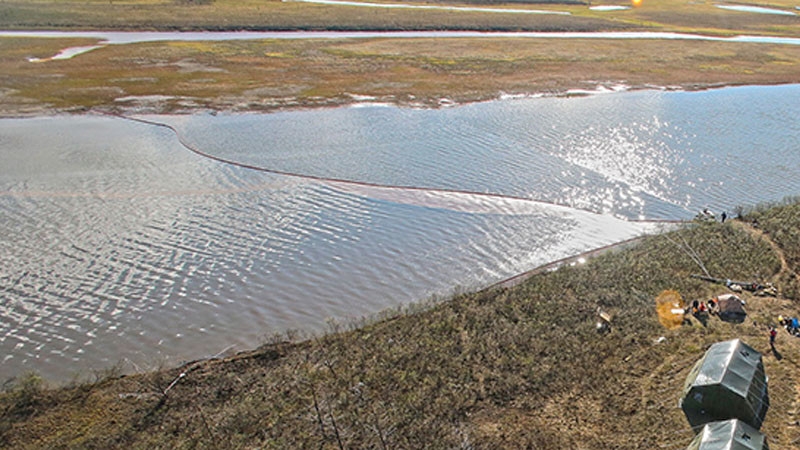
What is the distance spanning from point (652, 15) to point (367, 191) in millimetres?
117079

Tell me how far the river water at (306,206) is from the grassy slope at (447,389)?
2117mm

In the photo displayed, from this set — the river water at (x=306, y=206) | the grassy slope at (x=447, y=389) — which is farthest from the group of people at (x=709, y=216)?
the grassy slope at (x=447, y=389)

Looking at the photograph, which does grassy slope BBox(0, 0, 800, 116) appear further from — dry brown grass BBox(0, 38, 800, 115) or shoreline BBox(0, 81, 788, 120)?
shoreline BBox(0, 81, 788, 120)

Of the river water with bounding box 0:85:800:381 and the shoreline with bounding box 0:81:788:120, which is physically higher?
the shoreline with bounding box 0:81:788:120

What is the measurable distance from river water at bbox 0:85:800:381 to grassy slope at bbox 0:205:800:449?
83.3 inches

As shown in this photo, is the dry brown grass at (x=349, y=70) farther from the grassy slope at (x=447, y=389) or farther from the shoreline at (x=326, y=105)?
the grassy slope at (x=447, y=389)

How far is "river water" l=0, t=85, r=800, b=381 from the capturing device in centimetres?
2381

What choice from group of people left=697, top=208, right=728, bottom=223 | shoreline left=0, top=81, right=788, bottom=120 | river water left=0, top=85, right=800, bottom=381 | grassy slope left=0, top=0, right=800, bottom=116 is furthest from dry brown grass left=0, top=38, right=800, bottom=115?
group of people left=697, top=208, right=728, bottom=223

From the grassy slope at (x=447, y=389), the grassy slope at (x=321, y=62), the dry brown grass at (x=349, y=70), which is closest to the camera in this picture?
the grassy slope at (x=447, y=389)

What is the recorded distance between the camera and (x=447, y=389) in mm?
19453

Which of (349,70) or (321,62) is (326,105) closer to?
(349,70)

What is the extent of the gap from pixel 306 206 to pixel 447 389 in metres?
17.0

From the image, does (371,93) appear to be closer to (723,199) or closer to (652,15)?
(723,199)

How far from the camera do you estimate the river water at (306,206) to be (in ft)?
78.1
